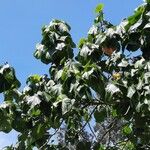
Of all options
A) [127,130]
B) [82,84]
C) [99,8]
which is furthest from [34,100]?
[127,130]

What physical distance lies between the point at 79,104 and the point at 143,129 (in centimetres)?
110

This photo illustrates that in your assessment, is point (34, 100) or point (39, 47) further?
point (39, 47)

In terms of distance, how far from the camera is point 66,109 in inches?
178

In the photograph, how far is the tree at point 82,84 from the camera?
455 cm

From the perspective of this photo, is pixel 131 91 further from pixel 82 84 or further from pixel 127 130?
pixel 127 130

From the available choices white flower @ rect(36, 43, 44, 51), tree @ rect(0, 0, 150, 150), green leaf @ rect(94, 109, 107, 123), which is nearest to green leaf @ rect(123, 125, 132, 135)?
tree @ rect(0, 0, 150, 150)

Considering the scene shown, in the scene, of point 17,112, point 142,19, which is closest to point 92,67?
point 142,19

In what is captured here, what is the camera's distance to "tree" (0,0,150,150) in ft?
14.9

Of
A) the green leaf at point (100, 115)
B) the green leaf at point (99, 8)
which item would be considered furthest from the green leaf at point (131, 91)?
the green leaf at point (99, 8)

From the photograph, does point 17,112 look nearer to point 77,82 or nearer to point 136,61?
point 77,82

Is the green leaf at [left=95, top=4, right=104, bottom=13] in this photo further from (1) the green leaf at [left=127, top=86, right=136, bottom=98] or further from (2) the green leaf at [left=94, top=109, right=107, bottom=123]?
(1) the green leaf at [left=127, top=86, right=136, bottom=98]

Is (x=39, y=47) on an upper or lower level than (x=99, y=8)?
lower

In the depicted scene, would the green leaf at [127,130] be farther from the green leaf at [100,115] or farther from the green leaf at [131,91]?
the green leaf at [131,91]

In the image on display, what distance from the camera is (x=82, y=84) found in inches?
179
